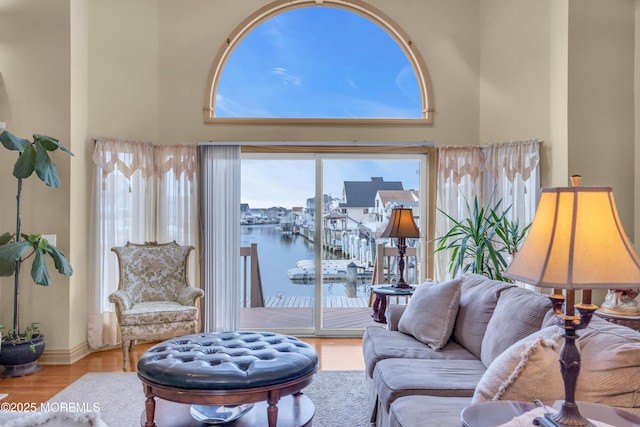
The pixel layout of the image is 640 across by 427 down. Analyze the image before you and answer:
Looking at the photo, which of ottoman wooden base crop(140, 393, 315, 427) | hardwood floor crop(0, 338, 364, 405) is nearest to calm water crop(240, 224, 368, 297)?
hardwood floor crop(0, 338, 364, 405)

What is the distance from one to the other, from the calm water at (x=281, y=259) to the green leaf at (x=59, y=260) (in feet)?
5.96

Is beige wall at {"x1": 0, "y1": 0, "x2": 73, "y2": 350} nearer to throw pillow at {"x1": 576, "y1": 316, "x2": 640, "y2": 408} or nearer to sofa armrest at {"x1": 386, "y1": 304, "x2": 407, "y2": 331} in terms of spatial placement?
sofa armrest at {"x1": 386, "y1": 304, "x2": 407, "y2": 331}

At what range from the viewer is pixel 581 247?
49.3 inches

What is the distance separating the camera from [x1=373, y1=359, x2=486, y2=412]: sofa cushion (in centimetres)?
218

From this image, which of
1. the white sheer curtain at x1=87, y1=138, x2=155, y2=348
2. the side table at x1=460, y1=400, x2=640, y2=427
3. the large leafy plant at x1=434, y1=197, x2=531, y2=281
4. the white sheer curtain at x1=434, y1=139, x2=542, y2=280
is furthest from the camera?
the white sheer curtain at x1=434, y1=139, x2=542, y2=280

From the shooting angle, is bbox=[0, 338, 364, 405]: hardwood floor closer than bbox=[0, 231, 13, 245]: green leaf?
Yes

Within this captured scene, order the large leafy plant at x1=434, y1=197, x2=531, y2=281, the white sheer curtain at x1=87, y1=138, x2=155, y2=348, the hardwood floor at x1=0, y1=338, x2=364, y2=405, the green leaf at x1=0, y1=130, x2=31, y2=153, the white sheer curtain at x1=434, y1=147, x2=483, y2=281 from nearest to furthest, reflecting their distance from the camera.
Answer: the hardwood floor at x1=0, y1=338, x2=364, y2=405
the green leaf at x1=0, y1=130, x2=31, y2=153
the large leafy plant at x1=434, y1=197, x2=531, y2=281
the white sheer curtain at x1=87, y1=138, x2=155, y2=348
the white sheer curtain at x1=434, y1=147, x2=483, y2=281

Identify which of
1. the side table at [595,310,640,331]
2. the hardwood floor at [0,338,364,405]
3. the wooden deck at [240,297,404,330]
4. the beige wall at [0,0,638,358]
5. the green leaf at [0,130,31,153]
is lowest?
the hardwood floor at [0,338,364,405]

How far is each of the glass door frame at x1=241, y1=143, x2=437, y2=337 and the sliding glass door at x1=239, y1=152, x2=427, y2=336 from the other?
0.07ft

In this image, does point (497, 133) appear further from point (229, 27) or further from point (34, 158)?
point (34, 158)

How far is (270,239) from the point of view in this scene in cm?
512

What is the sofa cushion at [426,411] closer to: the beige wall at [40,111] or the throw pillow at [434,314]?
the throw pillow at [434,314]

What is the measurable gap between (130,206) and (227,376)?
299 centimetres

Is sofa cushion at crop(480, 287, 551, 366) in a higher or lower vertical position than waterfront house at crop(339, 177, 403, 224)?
lower
